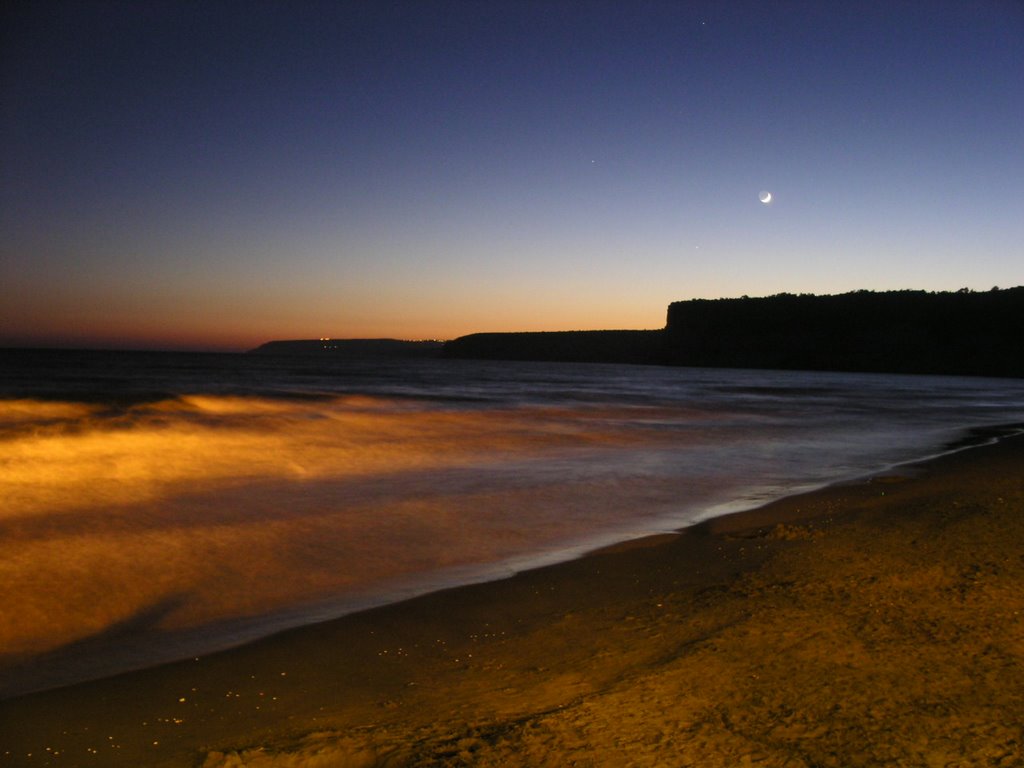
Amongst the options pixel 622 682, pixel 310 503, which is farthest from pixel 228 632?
pixel 310 503

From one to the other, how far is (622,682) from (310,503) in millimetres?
4661

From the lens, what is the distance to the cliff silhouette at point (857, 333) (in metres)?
70.4

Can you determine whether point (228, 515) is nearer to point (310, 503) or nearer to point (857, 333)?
point (310, 503)

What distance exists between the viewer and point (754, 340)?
93.2m

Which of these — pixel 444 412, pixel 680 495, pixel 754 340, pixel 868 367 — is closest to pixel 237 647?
pixel 680 495

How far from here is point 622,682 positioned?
226cm

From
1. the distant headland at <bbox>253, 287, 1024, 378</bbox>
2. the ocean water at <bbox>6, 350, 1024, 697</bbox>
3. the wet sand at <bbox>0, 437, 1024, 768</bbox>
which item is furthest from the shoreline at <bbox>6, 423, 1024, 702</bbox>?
the distant headland at <bbox>253, 287, 1024, 378</bbox>

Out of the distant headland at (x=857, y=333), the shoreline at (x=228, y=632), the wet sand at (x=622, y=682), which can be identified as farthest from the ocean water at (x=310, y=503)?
the distant headland at (x=857, y=333)

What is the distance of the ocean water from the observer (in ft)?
11.3

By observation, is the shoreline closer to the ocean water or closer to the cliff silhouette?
the ocean water

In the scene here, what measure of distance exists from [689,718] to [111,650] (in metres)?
2.38

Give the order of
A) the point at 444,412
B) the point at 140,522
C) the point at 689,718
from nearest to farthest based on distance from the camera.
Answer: the point at 689,718 → the point at 140,522 → the point at 444,412

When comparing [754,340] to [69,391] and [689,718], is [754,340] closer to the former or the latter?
[69,391]

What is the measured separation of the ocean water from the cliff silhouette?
215 feet
